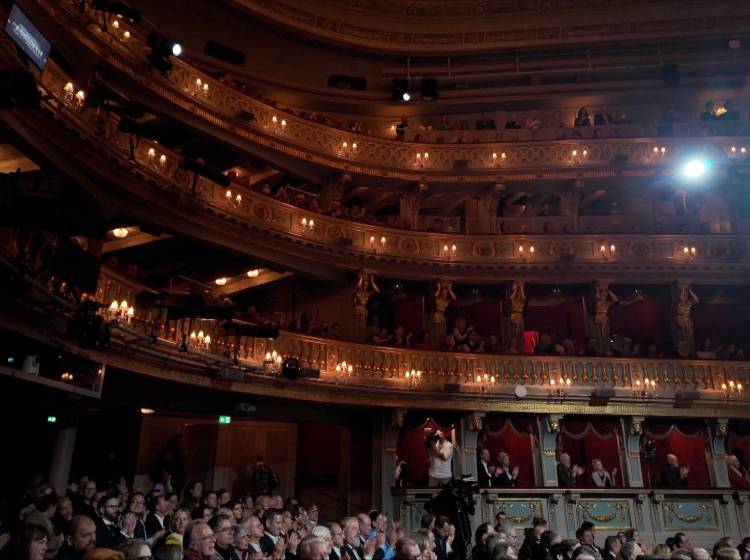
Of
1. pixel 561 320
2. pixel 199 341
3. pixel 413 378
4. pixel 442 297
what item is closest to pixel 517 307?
pixel 561 320

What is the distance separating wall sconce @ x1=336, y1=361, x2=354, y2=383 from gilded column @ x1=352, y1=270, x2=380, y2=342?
1800 mm

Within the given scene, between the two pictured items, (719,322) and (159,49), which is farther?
(719,322)

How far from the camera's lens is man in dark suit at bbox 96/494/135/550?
6.36m

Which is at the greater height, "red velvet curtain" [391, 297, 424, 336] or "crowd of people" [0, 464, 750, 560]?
"red velvet curtain" [391, 297, 424, 336]

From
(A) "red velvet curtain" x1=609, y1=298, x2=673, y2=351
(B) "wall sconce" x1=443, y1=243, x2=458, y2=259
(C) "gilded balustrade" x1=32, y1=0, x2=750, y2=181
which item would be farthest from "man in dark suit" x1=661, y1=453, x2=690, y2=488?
(C) "gilded balustrade" x1=32, y1=0, x2=750, y2=181

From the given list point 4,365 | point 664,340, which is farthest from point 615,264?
point 4,365

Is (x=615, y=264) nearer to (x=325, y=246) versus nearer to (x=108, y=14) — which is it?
(x=325, y=246)

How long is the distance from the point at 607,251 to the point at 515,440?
5.38 meters

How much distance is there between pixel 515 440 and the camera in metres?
15.4

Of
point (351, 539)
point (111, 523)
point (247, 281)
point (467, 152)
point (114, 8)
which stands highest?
point (467, 152)

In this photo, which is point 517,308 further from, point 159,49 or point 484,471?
point 159,49

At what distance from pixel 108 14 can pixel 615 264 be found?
41.8ft

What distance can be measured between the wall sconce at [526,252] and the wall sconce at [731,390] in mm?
5306

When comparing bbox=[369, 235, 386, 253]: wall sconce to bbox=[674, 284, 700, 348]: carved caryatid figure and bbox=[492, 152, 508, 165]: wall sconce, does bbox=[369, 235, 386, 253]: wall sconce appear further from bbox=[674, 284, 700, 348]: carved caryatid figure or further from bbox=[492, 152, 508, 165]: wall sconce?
bbox=[674, 284, 700, 348]: carved caryatid figure
